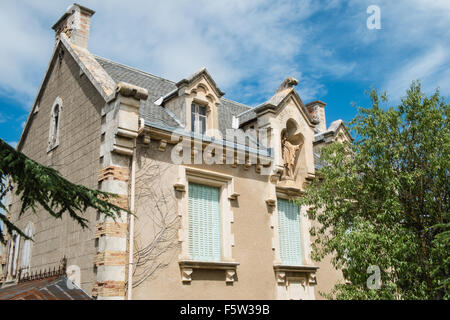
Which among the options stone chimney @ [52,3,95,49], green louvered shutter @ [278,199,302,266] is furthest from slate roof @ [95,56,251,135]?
green louvered shutter @ [278,199,302,266]

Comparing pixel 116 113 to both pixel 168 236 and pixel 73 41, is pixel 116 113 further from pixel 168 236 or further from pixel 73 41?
pixel 73 41

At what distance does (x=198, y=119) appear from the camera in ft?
44.4

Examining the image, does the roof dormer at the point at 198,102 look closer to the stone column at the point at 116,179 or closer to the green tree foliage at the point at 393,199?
the stone column at the point at 116,179

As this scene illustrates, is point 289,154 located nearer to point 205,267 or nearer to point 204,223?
point 204,223

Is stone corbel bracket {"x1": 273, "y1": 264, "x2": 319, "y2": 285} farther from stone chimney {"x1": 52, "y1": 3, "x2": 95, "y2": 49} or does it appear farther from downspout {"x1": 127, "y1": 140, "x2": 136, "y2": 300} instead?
stone chimney {"x1": 52, "y1": 3, "x2": 95, "y2": 49}

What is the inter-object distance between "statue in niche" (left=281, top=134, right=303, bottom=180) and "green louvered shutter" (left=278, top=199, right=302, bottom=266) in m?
0.99

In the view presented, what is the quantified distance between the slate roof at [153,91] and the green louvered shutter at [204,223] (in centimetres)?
201

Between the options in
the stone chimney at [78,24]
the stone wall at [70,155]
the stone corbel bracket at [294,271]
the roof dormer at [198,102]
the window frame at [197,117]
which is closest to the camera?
the stone wall at [70,155]

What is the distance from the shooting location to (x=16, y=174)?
7.45m

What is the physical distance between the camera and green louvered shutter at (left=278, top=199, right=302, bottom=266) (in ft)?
45.5

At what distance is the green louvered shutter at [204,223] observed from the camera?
1174 centimetres

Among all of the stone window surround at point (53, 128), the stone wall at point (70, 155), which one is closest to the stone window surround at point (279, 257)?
the stone wall at point (70, 155)

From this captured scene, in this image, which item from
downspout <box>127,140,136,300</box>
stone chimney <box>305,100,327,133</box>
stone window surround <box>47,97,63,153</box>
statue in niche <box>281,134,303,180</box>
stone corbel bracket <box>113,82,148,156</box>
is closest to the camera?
downspout <box>127,140,136,300</box>
